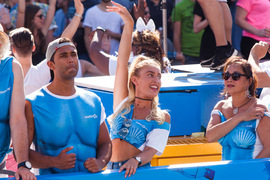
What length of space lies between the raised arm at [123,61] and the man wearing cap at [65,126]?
0.48 metres

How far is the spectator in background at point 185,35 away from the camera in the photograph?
6.86 meters

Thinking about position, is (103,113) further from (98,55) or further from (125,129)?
(98,55)

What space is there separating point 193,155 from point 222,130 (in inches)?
25.1

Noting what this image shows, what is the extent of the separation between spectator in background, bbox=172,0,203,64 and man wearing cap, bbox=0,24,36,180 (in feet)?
15.3

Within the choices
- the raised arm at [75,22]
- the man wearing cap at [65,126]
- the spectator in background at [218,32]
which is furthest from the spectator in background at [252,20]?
the man wearing cap at [65,126]

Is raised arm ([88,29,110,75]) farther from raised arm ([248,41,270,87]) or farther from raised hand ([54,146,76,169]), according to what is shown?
raised hand ([54,146,76,169])

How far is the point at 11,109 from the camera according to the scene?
2.38 m

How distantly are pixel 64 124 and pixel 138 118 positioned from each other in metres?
0.55

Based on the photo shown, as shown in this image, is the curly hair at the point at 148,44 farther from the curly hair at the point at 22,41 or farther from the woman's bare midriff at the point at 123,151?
the woman's bare midriff at the point at 123,151

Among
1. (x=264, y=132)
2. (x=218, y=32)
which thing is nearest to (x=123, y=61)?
(x=264, y=132)

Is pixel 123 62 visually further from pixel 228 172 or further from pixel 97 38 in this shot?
pixel 97 38

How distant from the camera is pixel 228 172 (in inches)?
92.0

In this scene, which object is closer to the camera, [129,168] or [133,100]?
[129,168]

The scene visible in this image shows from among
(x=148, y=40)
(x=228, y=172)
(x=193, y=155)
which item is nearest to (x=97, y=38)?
(x=148, y=40)
